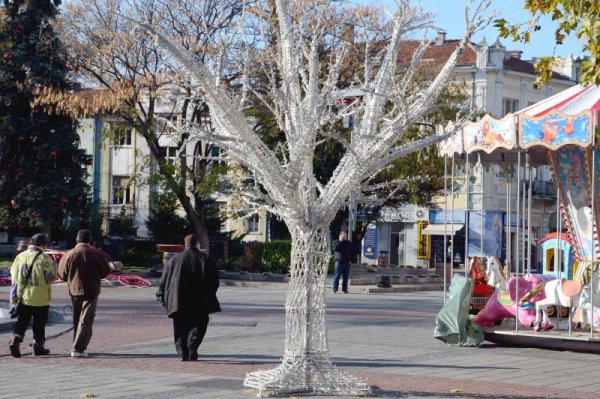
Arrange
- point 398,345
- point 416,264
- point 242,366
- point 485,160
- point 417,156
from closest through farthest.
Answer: point 242,366 < point 398,345 < point 485,160 < point 417,156 < point 416,264

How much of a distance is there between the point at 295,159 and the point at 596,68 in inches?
162

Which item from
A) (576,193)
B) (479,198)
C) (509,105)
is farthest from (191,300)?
(509,105)

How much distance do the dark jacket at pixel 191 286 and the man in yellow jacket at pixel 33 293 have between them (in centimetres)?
154

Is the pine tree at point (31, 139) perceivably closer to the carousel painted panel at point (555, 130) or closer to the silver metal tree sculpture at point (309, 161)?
the carousel painted panel at point (555, 130)

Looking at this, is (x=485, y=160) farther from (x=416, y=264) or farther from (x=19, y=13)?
(x=416, y=264)

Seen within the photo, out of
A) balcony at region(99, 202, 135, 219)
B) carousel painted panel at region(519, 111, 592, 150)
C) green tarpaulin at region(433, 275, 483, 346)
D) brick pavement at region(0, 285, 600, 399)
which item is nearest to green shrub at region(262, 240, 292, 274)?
brick pavement at region(0, 285, 600, 399)

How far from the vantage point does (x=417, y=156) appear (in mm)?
40250

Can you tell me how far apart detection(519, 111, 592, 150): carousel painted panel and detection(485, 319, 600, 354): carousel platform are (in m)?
2.79

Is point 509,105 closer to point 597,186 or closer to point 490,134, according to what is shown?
point 597,186

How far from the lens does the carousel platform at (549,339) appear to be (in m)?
17.3

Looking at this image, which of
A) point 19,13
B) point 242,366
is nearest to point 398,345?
point 242,366

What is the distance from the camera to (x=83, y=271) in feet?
51.4

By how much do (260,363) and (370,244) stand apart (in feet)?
185

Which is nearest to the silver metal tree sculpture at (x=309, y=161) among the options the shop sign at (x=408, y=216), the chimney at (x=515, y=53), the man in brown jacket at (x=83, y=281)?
the man in brown jacket at (x=83, y=281)
